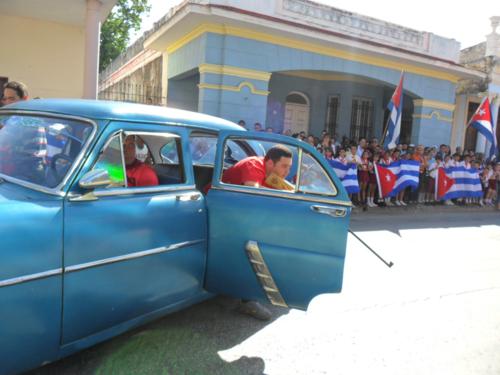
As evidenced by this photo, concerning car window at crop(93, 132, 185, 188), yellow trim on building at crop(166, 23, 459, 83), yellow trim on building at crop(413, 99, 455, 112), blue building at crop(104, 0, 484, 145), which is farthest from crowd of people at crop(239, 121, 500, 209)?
car window at crop(93, 132, 185, 188)

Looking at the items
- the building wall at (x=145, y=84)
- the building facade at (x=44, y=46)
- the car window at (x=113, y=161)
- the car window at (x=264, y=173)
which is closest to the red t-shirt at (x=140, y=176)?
the car window at (x=113, y=161)

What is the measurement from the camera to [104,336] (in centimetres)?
275

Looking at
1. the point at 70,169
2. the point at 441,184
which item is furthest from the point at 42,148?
the point at 441,184

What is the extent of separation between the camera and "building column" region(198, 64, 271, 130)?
1123 cm

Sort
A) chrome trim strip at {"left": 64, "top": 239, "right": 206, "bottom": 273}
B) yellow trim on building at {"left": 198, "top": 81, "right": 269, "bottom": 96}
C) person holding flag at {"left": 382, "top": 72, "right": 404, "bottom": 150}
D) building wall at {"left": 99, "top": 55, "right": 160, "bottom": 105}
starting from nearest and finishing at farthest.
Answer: chrome trim strip at {"left": 64, "top": 239, "right": 206, "bottom": 273} < yellow trim on building at {"left": 198, "top": 81, "right": 269, "bottom": 96} < person holding flag at {"left": 382, "top": 72, "right": 404, "bottom": 150} < building wall at {"left": 99, "top": 55, "right": 160, "bottom": 105}

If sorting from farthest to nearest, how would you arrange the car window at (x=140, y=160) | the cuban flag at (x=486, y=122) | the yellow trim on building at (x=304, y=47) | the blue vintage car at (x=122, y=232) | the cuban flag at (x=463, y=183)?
the cuban flag at (x=486, y=122), the cuban flag at (x=463, y=183), the yellow trim on building at (x=304, y=47), the car window at (x=140, y=160), the blue vintage car at (x=122, y=232)

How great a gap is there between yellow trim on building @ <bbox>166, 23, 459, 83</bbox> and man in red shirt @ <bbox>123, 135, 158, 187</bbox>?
8428 millimetres

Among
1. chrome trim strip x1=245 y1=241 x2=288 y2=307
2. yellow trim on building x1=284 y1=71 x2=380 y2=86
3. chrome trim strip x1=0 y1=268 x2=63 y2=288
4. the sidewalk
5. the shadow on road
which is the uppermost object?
yellow trim on building x1=284 y1=71 x2=380 y2=86

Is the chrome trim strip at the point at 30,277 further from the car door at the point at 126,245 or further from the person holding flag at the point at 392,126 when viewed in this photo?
the person holding flag at the point at 392,126

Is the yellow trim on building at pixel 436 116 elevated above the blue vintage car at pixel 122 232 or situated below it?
above

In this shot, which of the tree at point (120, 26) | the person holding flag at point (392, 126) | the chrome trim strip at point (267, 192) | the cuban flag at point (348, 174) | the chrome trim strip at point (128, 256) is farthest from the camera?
the tree at point (120, 26)

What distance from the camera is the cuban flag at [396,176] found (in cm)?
1086

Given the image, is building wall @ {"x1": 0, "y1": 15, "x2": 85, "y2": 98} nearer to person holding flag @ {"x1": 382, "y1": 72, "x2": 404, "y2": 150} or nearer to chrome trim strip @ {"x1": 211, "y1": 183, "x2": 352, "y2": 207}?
person holding flag @ {"x1": 382, "y1": 72, "x2": 404, "y2": 150}

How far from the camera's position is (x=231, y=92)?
1137cm
